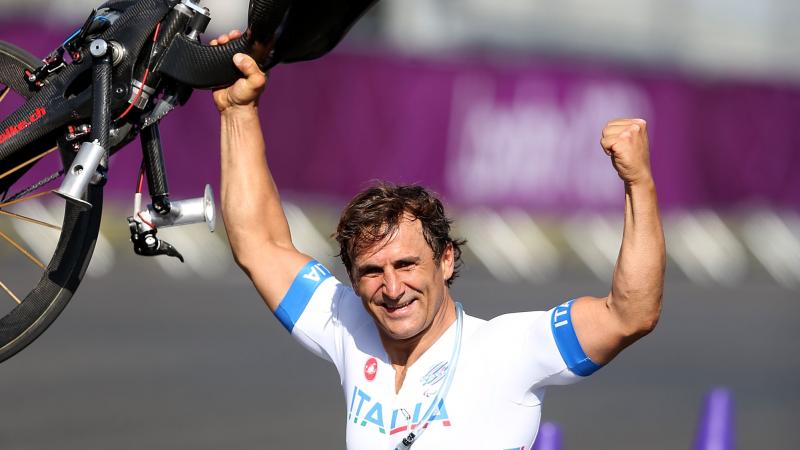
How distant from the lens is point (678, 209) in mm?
22391

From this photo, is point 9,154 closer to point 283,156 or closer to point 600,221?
point 283,156

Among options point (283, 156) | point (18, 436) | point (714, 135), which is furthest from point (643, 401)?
point (714, 135)

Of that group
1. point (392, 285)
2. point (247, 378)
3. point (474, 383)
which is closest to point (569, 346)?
point (474, 383)

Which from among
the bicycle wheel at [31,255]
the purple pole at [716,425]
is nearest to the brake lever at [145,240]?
the bicycle wheel at [31,255]

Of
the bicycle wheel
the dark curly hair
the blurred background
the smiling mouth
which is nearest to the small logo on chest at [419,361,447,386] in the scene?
the smiling mouth

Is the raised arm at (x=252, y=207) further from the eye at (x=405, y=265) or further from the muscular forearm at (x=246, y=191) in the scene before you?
the eye at (x=405, y=265)

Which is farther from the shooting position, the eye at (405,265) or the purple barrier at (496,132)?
the purple barrier at (496,132)

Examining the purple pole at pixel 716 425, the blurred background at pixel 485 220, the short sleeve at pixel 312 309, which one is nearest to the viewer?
the short sleeve at pixel 312 309

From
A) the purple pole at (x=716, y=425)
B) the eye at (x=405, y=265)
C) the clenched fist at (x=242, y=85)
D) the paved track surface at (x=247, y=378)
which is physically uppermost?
the clenched fist at (x=242, y=85)

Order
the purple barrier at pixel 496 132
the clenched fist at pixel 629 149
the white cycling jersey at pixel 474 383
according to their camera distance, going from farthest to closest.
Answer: the purple barrier at pixel 496 132
the white cycling jersey at pixel 474 383
the clenched fist at pixel 629 149

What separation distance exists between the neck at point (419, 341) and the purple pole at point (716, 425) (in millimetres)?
2434

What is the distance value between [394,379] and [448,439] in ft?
1.16

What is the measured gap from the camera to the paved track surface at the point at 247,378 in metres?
11.2

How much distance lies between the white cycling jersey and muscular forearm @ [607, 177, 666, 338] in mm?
275
